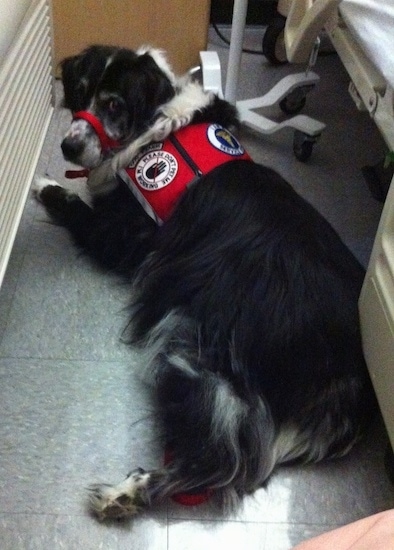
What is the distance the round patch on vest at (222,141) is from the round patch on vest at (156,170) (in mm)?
108

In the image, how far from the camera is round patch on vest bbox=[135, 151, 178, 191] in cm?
158

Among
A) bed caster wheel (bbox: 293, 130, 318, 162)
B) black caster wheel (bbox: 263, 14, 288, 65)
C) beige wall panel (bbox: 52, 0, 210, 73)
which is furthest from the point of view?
black caster wheel (bbox: 263, 14, 288, 65)

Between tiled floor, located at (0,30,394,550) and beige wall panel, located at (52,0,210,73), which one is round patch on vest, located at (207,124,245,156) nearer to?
tiled floor, located at (0,30,394,550)

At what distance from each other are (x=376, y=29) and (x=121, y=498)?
965 mm

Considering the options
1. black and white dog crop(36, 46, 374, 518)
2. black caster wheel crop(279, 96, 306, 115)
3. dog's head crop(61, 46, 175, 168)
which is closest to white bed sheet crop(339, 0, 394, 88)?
black and white dog crop(36, 46, 374, 518)

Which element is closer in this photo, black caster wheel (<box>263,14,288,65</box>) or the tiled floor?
the tiled floor

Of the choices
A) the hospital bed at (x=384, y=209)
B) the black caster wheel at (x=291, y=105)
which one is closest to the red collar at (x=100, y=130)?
the hospital bed at (x=384, y=209)

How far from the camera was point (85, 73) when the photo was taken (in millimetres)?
1620

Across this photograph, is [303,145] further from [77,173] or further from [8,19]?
[8,19]

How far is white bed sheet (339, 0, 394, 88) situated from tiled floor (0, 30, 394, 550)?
688mm

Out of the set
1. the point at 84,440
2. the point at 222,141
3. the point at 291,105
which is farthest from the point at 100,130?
the point at 291,105

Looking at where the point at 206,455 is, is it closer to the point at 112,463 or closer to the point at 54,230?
the point at 112,463

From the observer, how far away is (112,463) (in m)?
1.25

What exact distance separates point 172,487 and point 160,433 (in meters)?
0.15
